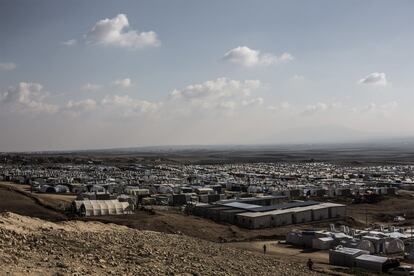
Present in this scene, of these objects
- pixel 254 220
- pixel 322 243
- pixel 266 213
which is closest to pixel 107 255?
pixel 322 243

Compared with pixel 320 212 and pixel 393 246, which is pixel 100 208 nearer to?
pixel 320 212

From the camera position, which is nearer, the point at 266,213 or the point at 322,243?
the point at 322,243

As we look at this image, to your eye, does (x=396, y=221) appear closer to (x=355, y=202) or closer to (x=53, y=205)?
(x=355, y=202)

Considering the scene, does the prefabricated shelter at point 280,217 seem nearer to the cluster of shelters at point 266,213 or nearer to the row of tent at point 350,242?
the cluster of shelters at point 266,213

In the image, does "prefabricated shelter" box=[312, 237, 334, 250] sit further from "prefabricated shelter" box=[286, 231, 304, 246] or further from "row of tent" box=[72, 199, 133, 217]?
"row of tent" box=[72, 199, 133, 217]

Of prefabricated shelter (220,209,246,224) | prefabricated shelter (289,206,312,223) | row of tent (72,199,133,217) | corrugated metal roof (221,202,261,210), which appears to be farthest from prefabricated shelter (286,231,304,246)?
row of tent (72,199,133,217)

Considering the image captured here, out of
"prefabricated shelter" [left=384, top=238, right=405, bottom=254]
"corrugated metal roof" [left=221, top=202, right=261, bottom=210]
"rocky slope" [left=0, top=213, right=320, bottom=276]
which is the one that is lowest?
"prefabricated shelter" [left=384, top=238, right=405, bottom=254]

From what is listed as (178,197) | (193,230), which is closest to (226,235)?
(193,230)
